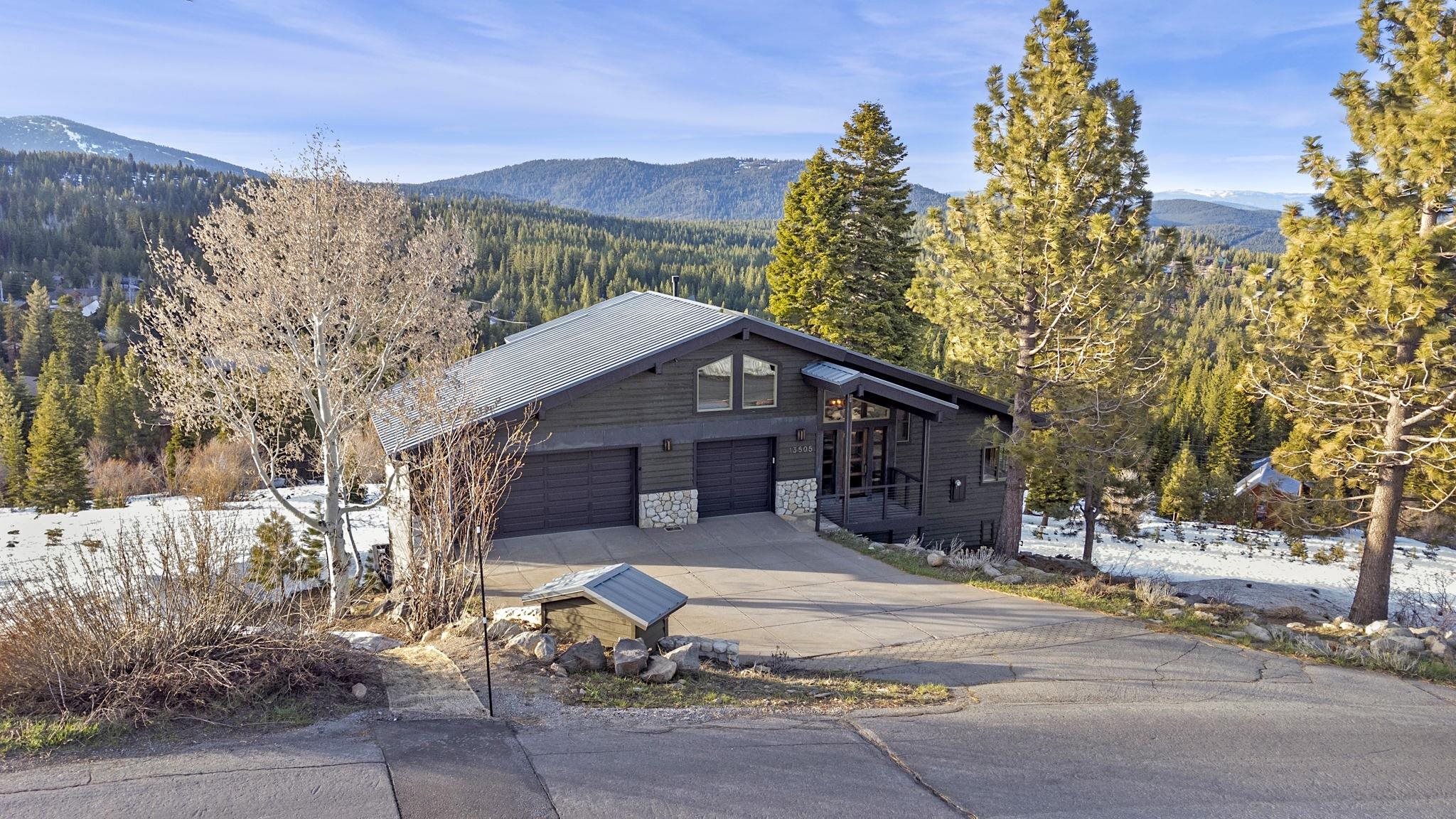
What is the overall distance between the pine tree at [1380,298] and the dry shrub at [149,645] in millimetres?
14311

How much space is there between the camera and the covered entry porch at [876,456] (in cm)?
1769

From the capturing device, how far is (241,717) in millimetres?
6293

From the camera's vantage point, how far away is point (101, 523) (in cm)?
2741

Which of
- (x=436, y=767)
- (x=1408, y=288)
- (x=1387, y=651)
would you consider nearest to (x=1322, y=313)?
(x=1408, y=288)

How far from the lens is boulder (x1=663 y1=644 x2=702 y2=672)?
8.58 meters

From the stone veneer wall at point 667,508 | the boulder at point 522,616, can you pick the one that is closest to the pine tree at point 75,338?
the stone veneer wall at point 667,508

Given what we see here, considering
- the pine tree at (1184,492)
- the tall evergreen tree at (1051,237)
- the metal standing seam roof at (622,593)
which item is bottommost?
the pine tree at (1184,492)

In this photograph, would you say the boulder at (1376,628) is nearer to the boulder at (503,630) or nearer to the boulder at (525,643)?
the boulder at (525,643)

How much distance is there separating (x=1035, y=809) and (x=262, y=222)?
12558 millimetres

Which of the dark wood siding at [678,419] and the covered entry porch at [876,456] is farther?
the covered entry porch at [876,456]

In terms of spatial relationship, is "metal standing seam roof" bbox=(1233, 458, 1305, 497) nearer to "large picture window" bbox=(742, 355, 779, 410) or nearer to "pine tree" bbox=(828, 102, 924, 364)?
"pine tree" bbox=(828, 102, 924, 364)

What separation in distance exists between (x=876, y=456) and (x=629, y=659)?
39.3 feet

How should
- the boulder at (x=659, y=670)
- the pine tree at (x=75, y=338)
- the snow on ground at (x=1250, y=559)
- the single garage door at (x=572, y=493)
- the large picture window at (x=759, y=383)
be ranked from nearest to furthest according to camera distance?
the boulder at (x=659, y=670) → the single garage door at (x=572, y=493) → the large picture window at (x=759, y=383) → the snow on ground at (x=1250, y=559) → the pine tree at (x=75, y=338)

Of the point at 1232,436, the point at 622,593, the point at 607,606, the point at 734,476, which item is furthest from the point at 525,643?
the point at 1232,436
